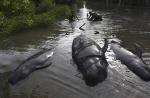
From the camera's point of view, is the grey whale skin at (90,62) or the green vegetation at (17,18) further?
the green vegetation at (17,18)

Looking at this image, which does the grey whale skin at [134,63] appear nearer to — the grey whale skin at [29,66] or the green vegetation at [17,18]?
the grey whale skin at [29,66]

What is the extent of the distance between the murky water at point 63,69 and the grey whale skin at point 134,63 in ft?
0.65

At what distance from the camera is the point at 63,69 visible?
1306 centimetres

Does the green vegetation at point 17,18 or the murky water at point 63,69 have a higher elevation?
the green vegetation at point 17,18

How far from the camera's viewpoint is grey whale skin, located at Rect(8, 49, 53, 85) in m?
11.7

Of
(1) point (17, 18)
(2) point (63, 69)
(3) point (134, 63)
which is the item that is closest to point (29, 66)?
(2) point (63, 69)

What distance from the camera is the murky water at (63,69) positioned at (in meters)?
10.8

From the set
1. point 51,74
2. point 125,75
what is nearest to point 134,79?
point 125,75

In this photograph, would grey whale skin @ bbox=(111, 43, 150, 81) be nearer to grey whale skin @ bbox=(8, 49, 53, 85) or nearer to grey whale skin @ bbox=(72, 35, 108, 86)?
grey whale skin @ bbox=(72, 35, 108, 86)

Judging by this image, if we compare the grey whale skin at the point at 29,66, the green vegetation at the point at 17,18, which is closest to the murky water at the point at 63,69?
the grey whale skin at the point at 29,66

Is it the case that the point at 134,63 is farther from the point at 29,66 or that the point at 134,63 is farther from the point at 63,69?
the point at 29,66

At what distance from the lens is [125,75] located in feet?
40.0

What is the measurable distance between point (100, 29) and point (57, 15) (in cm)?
573

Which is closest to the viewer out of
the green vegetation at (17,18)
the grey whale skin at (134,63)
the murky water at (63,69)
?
the murky water at (63,69)
